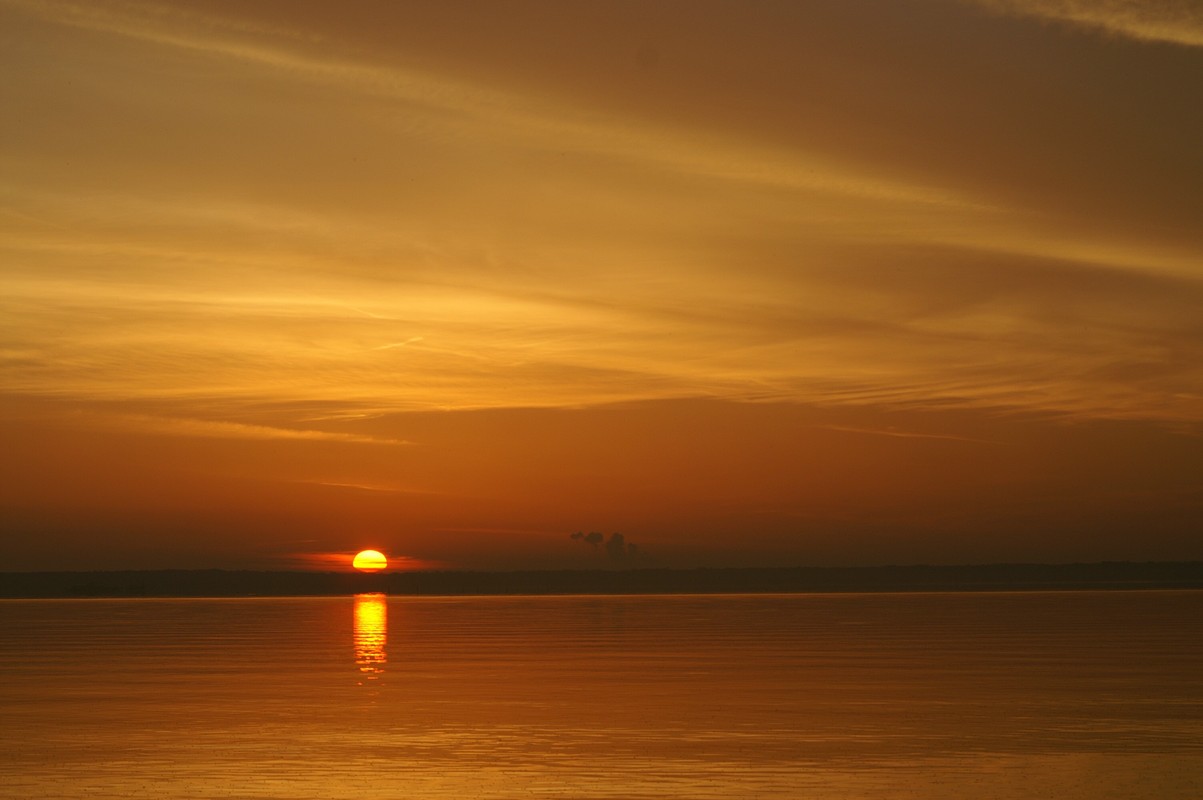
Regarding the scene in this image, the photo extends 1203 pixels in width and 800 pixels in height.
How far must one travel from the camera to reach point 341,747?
68.5 ft

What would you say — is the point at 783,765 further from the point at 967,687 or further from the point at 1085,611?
the point at 1085,611

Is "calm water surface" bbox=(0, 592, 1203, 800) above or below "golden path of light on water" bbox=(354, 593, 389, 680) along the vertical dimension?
below

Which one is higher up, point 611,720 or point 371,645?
point 371,645

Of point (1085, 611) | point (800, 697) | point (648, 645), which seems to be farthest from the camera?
point (1085, 611)

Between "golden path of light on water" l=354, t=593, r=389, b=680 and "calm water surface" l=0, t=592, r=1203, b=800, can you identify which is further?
"golden path of light on water" l=354, t=593, r=389, b=680

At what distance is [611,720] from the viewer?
77.6 ft

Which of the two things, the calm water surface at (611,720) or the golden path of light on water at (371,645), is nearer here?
the calm water surface at (611,720)

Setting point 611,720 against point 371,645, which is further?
point 371,645

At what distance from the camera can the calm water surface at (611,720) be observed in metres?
17.8

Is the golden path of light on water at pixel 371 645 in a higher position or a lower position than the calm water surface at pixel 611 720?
higher

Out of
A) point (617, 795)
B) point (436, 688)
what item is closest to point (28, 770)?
point (617, 795)

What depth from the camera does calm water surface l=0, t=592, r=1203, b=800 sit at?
1781 centimetres

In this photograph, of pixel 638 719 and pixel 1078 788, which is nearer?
pixel 1078 788

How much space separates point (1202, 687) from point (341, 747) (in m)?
17.0
